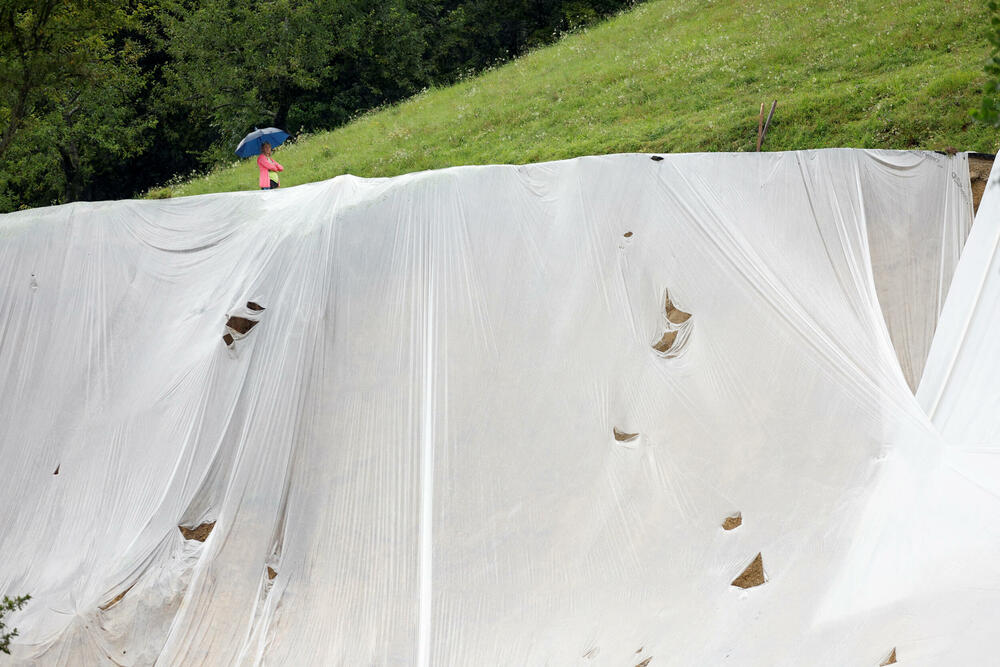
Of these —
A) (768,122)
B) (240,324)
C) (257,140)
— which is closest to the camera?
(240,324)

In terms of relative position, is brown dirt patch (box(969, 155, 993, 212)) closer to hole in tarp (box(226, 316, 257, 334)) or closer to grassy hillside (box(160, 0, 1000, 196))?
grassy hillside (box(160, 0, 1000, 196))

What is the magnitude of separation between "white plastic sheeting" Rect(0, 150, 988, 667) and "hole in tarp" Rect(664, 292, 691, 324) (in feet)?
0.29

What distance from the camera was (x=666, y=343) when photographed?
20.7 ft

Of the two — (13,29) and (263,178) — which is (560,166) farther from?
(13,29)

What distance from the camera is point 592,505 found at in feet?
18.9

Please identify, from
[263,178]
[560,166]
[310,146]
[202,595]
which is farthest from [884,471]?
[310,146]

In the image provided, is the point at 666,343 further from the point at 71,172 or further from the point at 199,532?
the point at 71,172

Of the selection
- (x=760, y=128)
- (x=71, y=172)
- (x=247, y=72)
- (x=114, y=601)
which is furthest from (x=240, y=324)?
(x=71, y=172)

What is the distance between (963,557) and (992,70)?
8.36 feet

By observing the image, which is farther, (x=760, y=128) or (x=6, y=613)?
(x=760, y=128)

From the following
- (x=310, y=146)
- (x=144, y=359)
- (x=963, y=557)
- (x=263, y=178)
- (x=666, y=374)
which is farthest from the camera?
(x=310, y=146)

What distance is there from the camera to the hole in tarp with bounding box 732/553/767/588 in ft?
17.1

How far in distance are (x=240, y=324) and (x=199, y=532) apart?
5.47 ft

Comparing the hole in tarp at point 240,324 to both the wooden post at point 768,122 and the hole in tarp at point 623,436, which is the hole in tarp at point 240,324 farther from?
the wooden post at point 768,122
